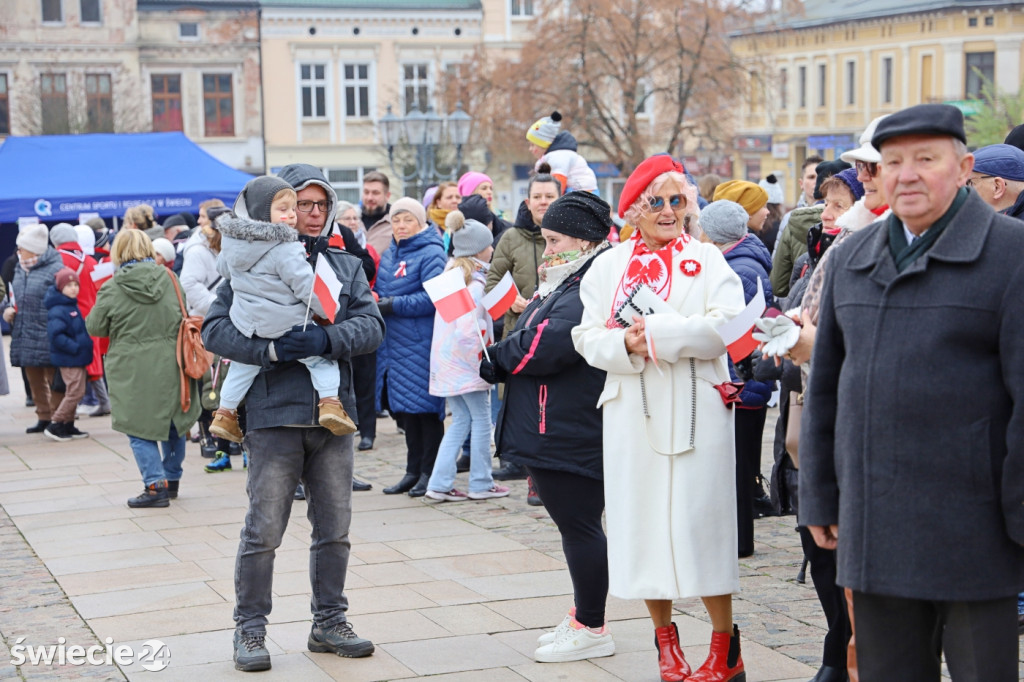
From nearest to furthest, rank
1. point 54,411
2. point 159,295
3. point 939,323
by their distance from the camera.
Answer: point 939,323 < point 159,295 < point 54,411

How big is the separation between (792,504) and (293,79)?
48.4 m

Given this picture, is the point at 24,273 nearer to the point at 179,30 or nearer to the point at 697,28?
the point at 697,28

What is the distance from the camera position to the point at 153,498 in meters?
9.07

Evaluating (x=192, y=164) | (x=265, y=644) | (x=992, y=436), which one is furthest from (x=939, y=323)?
(x=192, y=164)

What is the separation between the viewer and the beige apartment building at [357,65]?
168 ft

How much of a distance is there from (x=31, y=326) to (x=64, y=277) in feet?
1.89

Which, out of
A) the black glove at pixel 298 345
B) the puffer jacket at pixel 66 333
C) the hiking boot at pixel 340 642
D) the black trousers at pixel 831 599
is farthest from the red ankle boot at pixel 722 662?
the puffer jacket at pixel 66 333

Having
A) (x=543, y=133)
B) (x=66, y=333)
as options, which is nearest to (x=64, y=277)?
(x=66, y=333)

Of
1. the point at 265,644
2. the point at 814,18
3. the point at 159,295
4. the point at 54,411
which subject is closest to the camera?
the point at 265,644

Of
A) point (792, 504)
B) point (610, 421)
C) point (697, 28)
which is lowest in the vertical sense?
point (792, 504)

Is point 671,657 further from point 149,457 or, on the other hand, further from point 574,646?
point 149,457

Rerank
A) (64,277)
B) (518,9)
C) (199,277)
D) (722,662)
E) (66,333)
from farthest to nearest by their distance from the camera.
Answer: (518,9) → (64,277) → (66,333) → (199,277) → (722,662)

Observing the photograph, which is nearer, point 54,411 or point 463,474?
point 463,474

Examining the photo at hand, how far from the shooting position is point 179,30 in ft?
164
